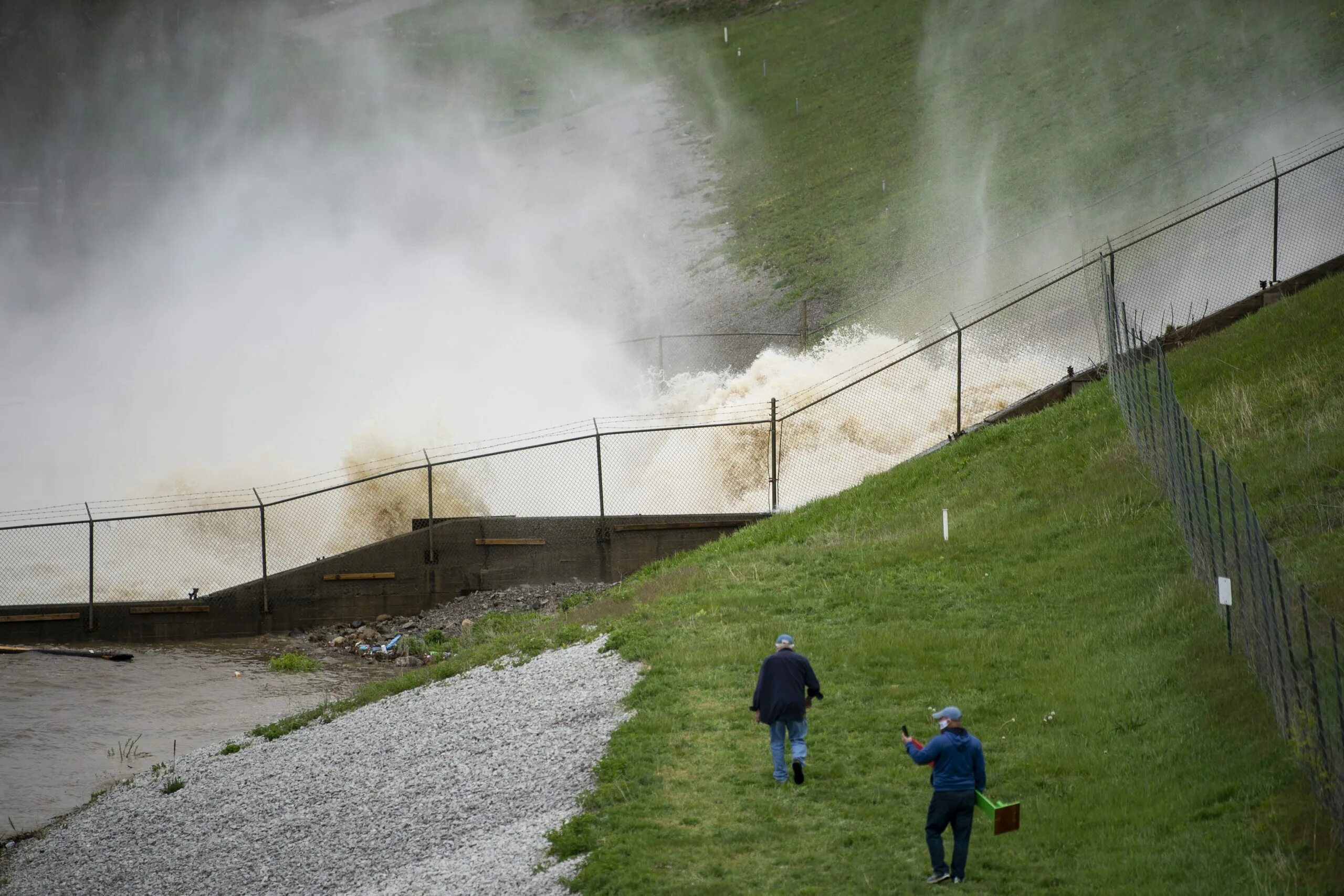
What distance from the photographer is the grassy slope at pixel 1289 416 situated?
47.5 ft

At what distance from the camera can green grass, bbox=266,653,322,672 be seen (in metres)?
22.5

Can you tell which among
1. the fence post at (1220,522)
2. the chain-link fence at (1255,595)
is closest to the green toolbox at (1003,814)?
Answer: the chain-link fence at (1255,595)

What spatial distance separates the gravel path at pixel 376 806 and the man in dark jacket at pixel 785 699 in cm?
203

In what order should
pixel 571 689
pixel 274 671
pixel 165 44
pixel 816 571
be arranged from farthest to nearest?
pixel 165 44 → pixel 274 671 → pixel 816 571 → pixel 571 689

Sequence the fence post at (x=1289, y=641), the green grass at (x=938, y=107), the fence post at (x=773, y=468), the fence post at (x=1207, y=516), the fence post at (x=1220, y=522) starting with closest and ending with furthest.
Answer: the fence post at (x=1289, y=641) < the fence post at (x=1220, y=522) < the fence post at (x=1207, y=516) < the fence post at (x=773, y=468) < the green grass at (x=938, y=107)

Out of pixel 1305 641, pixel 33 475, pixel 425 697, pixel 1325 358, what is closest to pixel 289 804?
pixel 425 697

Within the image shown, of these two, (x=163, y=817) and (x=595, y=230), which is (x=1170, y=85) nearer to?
(x=595, y=230)

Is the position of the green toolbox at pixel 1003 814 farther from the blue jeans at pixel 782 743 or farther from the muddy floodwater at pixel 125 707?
the muddy floodwater at pixel 125 707

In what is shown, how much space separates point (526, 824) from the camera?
12.3 metres

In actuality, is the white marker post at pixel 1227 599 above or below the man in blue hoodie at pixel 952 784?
above

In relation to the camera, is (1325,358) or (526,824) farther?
(1325,358)

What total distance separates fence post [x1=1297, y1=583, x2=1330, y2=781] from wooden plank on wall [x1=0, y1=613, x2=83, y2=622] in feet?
71.0

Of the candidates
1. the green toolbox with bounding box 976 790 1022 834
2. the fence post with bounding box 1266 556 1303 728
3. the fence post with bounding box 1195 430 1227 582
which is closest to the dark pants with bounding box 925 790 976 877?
the green toolbox with bounding box 976 790 1022 834

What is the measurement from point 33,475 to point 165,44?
46086 mm
